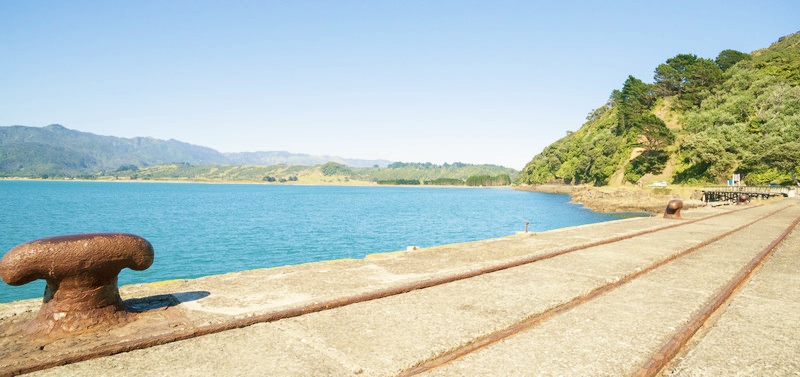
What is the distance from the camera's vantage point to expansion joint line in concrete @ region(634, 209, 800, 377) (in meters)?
3.83

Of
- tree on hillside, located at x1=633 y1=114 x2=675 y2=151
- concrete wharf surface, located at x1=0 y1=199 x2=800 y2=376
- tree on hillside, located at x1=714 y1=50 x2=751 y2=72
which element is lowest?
concrete wharf surface, located at x1=0 y1=199 x2=800 y2=376

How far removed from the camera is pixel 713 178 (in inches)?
2616

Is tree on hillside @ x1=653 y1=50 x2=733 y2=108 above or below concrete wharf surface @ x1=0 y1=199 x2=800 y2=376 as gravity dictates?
above

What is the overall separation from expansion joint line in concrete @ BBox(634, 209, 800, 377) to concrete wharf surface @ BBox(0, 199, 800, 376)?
8cm

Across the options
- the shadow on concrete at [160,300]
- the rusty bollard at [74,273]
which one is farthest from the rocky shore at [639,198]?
the rusty bollard at [74,273]

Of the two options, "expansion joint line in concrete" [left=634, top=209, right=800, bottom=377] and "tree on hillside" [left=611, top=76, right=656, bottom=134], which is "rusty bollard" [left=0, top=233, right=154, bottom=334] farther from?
"tree on hillside" [left=611, top=76, right=656, bottom=134]

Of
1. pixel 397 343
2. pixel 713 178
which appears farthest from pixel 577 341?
pixel 713 178

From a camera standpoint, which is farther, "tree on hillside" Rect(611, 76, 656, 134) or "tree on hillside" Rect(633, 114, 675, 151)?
"tree on hillside" Rect(611, 76, 656, 134)

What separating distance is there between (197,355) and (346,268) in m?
3.84

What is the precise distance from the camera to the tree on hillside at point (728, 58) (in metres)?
95.2

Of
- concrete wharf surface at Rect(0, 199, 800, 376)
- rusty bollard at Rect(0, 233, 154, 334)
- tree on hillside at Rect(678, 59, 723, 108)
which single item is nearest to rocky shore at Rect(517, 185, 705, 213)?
tree on hillside at Rect(678, 59, 723, 108)

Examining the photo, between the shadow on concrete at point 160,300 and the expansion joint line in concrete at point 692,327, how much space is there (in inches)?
192

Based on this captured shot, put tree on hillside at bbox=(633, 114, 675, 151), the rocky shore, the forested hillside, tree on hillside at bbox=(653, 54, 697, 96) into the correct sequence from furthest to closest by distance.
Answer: tree on hillside at bbox=(653, 54, 697, 96)
tree on hillside at bbox=(633, 114, 675, 151)
the forested hillside
the rocky shore

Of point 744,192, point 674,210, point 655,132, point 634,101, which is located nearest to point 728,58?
point 634,101
